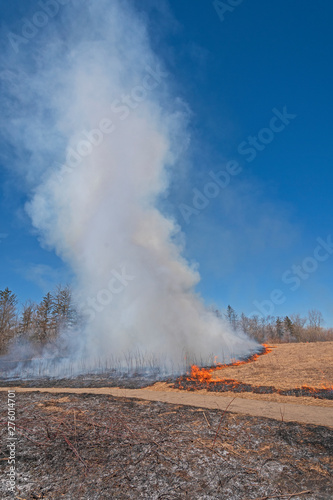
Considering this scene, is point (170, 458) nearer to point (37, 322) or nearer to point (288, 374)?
point (288, 374)

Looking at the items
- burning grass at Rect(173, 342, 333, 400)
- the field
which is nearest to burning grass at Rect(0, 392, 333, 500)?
the field

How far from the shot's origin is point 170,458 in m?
5.14

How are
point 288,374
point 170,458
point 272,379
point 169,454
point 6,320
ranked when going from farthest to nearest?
point 6,320
point 288,374
point 272,379
point 169,454
point 170,458

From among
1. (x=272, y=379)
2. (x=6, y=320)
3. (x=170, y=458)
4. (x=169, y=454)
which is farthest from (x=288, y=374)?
(x=6, y=320)

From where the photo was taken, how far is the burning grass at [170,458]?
4152mm

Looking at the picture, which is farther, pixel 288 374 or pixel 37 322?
pixel 37 322

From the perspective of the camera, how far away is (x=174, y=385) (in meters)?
16.9

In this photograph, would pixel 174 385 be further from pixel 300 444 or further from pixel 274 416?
pixel 300 444

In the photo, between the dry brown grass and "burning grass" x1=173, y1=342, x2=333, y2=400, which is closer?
"burning grass" x1=173, y1=342, x2=333, y2=400

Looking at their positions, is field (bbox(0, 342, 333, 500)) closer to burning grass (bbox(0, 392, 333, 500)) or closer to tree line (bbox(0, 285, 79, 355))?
burning grass (bbox(0, 392, 333, 500))

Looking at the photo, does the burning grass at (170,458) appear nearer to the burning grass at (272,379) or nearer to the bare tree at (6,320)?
the burning grass at (272,379)

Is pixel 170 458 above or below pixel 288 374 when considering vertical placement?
above

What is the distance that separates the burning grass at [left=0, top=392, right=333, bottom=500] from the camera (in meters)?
4.15

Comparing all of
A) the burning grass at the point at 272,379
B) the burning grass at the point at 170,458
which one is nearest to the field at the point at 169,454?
the burning grass at the point at 170,458
